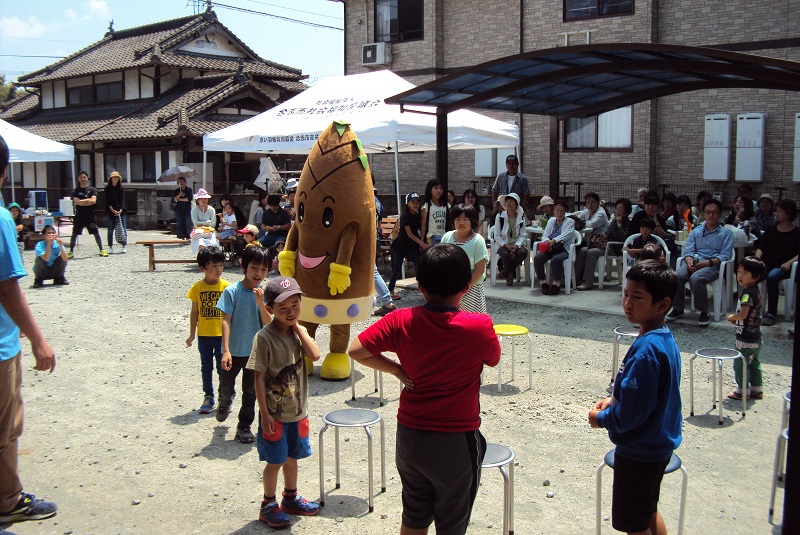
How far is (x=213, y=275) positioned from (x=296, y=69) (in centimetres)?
2794

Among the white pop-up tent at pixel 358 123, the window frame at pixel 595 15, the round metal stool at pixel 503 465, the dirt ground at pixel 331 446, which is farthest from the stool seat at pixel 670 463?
the window frame at pixel 595 15

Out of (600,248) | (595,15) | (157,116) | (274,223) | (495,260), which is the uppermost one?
(595,15)

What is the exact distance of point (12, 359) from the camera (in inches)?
163

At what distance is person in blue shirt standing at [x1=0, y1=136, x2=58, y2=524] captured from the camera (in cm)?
402

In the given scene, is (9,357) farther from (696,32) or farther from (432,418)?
(696,32)

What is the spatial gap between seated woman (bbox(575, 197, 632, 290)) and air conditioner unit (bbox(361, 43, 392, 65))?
13.2 m

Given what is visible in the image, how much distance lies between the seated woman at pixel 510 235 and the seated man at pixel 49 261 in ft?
23.0

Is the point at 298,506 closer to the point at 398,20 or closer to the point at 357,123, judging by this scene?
the point at 357,123

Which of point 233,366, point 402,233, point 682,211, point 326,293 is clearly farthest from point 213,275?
point 682,211

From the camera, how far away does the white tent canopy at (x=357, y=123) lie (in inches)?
470

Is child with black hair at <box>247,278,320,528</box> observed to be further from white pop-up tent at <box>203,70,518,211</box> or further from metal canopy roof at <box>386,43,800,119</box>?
white pop-up tent at <box>203,70,518,211</box>

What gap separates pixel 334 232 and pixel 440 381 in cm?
374

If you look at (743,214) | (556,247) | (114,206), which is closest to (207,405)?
(556,247)

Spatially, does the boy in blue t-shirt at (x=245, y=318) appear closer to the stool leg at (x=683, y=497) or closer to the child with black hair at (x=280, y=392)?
the child with black hair at (x=280, y=392)
